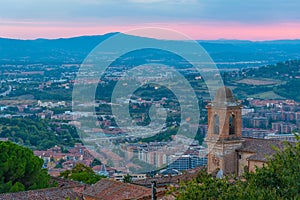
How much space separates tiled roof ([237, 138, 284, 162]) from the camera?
18219mm

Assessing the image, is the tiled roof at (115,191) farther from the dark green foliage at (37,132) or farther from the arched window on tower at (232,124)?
the dark green foliage at (37,132)

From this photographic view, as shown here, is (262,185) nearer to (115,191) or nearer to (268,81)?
(115,191)

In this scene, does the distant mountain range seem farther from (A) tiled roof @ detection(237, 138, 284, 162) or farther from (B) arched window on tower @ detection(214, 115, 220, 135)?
(A) tiled roof @ detection(237, 138, 284, 162)

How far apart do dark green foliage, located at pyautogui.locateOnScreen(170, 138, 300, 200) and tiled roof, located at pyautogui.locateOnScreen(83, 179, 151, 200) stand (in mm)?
5016

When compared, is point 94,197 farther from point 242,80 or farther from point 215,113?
point 242,80

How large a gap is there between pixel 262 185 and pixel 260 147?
7.67 meters

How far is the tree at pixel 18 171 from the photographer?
19.2m

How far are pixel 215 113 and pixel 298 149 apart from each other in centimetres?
783

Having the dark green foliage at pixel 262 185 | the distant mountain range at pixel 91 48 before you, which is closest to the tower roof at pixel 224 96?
the dark green foliage at pixel 262 185

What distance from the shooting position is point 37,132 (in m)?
53.9

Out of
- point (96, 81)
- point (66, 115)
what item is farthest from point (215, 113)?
point (66, 115)

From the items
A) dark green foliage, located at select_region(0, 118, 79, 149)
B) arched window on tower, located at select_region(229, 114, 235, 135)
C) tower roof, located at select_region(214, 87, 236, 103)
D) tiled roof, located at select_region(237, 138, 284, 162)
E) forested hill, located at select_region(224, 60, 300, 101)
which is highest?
→ tower roof, located at select_region(214, 87, 236, 103)

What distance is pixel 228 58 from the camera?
260ft

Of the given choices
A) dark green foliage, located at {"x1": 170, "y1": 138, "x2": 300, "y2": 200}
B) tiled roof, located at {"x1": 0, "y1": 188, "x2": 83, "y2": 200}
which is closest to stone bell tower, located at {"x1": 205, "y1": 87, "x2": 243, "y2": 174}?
tiled roof, located at {"x1": 0, "y1": 188, "x2": 83, "y2": 200}
